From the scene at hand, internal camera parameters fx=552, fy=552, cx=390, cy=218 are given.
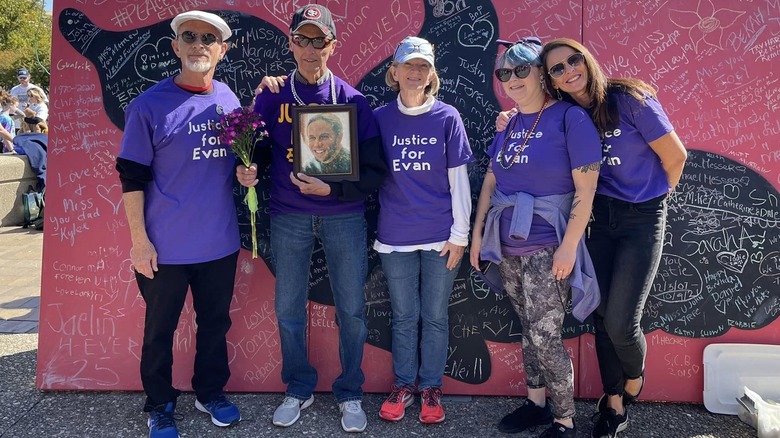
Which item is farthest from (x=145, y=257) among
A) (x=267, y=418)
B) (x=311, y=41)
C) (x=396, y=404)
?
(x=396, y=404)

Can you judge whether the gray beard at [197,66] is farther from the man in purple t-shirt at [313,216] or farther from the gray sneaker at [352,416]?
the gray sneaker at [352,416]

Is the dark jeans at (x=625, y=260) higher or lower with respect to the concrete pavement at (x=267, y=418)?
higher

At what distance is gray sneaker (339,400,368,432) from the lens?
10.6 ft

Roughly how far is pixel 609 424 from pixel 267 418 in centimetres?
202

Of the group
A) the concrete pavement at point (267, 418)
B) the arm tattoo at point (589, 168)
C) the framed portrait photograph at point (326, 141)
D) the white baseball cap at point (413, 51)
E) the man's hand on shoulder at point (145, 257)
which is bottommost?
the concrete pavement at point (267, 418)

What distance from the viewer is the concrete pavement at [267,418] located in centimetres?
324

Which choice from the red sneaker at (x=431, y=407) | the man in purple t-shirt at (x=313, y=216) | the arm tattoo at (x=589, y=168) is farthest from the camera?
the red sneaker at (x=431, y=407)

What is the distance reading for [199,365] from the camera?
10.9ft

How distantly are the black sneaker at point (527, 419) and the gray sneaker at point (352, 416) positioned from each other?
2.68ft

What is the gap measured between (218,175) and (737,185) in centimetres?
320

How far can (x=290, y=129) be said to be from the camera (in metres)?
3.12

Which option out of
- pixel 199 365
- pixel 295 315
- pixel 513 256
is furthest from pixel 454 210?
pixel 199 365

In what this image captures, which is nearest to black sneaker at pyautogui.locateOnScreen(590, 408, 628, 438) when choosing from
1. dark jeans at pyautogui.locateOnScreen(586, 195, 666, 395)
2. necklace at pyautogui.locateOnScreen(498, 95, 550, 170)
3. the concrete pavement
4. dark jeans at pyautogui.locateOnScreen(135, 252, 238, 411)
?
the concrete pavement

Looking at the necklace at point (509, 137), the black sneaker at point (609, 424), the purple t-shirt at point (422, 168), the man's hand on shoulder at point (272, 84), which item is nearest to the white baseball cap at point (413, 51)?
the purple t-shirt at point (422, 168)
